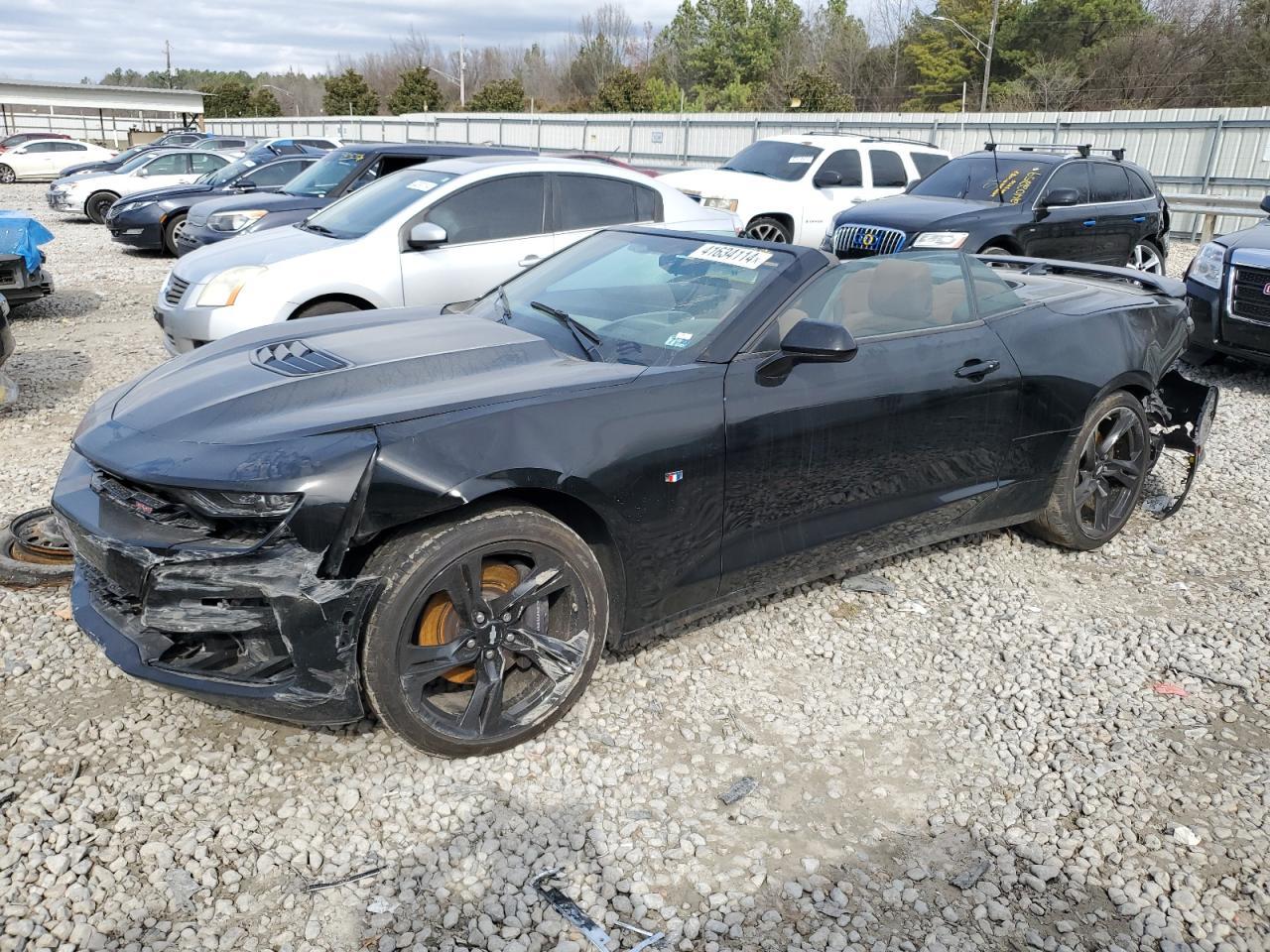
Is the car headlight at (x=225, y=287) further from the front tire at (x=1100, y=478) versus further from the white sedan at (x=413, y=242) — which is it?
the front tire at (x=1100, y=478)

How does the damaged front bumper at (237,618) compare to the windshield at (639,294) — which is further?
the windshield at (639,294)

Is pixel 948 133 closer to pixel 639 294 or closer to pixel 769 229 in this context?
pixel 769 229

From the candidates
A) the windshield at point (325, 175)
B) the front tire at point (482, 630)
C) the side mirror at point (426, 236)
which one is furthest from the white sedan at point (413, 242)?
the front tire at point (482, 630)

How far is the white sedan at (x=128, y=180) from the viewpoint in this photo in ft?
63.1

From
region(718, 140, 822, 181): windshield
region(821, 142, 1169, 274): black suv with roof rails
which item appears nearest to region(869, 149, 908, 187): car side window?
region(718, 140, 822, 181): windshield

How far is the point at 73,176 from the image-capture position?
1991cm

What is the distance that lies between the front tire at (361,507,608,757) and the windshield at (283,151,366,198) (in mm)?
9243

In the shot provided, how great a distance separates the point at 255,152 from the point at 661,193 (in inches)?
490

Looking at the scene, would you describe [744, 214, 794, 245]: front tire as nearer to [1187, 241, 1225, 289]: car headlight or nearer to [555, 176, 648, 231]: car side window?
[555, 176, 648, 231]: car side window

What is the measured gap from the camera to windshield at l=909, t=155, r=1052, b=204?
10469 mm

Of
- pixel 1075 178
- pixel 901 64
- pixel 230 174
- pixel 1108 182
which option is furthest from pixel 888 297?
pixel 901 64

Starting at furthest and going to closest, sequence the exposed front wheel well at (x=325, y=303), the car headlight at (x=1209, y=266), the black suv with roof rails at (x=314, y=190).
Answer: the black suv with roof rails at (x=314, y=190), the car headlight at (x=1209, y=266), the exposed front wheel well at (x=325, y=303)

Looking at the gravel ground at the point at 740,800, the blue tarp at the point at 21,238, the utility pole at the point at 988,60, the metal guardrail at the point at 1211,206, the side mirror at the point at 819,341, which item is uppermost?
the utility pole at the point at 988,60

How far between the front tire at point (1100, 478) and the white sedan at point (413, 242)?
3.14 meters
